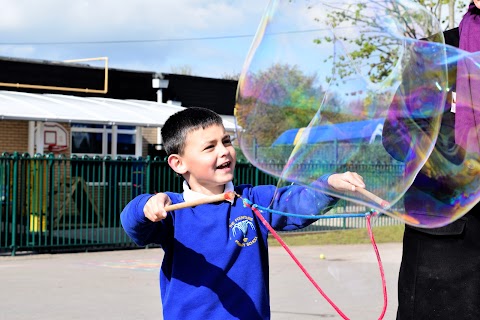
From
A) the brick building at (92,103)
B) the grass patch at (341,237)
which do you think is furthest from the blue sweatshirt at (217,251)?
the brick building at (92,103)

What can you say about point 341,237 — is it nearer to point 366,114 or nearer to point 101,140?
point 101,140

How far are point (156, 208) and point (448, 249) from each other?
124 cm

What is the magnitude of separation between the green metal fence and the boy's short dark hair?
972cm

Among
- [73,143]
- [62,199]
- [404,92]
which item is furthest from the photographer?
[73,143]

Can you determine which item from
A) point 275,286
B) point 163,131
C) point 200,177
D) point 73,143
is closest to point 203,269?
point 200,177

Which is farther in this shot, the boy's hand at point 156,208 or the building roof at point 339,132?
the building roof at point 339,132

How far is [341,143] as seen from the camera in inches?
152

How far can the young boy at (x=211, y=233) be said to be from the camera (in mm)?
3539

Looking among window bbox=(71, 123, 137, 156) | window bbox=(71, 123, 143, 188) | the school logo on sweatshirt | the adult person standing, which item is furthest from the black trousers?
window bbox=(71, 123, 137, 156)

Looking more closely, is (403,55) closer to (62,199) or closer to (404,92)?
(404,92)

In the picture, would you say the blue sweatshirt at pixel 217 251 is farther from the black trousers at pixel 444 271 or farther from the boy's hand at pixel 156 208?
the black trousers at pixel 444 271

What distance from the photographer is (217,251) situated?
11.8 feet

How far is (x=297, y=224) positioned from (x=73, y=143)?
2027 centimetres

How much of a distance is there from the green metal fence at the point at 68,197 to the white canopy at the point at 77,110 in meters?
2.66
